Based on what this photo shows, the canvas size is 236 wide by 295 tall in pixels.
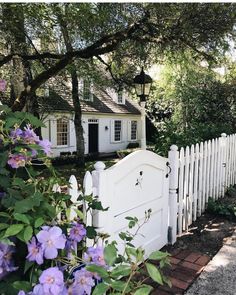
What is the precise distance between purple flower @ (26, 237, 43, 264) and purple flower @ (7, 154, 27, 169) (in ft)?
0.95

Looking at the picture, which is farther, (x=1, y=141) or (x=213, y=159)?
(x=213, y=159)

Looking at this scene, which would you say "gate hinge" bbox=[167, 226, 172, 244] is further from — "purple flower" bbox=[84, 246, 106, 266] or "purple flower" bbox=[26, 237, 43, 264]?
"purple flower" bbox=[26, 237, 43, 264]

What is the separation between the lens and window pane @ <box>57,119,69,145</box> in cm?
1877

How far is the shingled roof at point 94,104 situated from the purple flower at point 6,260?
13.7m

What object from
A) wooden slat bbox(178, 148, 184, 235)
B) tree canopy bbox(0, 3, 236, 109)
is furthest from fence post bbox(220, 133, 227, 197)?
tree canopy bbox(0, 3, 236, 109)

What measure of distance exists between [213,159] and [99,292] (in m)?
4.99

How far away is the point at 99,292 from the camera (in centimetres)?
103

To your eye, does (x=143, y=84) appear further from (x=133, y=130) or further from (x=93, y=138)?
(x=133, y=130)

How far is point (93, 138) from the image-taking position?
21.5 metres

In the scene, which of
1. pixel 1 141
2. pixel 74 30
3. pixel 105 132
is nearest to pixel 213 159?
pixel 74 30

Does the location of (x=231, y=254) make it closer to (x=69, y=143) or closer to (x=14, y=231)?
(x=14, y=231)

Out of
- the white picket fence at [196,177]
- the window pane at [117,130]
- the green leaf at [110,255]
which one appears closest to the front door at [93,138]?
the window pane at [117,130]

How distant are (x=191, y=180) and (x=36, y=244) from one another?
390cm

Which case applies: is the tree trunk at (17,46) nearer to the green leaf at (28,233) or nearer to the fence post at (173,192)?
the fence post at (173,192)
